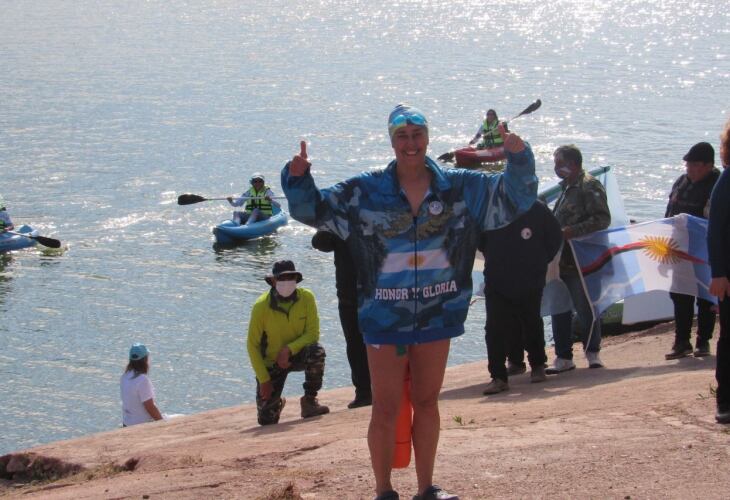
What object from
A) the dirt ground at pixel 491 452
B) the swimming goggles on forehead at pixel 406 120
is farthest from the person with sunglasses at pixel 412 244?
the dirt ground at pixel 491 452

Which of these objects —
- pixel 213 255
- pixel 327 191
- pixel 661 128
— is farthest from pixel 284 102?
pixel 327 191

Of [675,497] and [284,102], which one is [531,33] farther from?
[675,497]

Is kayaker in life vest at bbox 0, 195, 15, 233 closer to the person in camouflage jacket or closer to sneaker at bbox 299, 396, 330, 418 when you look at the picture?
sneaker at bbox 299, 396, 330, 418

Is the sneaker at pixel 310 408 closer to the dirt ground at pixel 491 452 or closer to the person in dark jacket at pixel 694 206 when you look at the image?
the dirt ground at pixel 491 452

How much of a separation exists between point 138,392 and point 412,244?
597 centimetres

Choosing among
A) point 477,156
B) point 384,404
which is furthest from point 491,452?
point 477,156

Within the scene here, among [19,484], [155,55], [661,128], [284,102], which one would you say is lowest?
[19,484]

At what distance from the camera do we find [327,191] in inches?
207

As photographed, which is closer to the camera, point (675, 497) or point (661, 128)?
point (675, 497)

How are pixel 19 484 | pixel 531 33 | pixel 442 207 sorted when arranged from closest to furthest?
pixel 442 207, pixel 19 484, pixel 531 33

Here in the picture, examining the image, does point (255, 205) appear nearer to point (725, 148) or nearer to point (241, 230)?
point (241, 230)

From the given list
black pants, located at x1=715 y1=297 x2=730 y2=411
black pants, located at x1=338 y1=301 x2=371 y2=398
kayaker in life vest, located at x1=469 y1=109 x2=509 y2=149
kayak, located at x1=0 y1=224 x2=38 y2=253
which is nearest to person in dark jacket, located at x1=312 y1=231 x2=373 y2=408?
black pants, located at x1=338 y1=301 x2=371 y2=398

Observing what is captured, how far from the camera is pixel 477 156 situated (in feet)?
105

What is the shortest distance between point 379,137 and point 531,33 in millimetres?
36798
